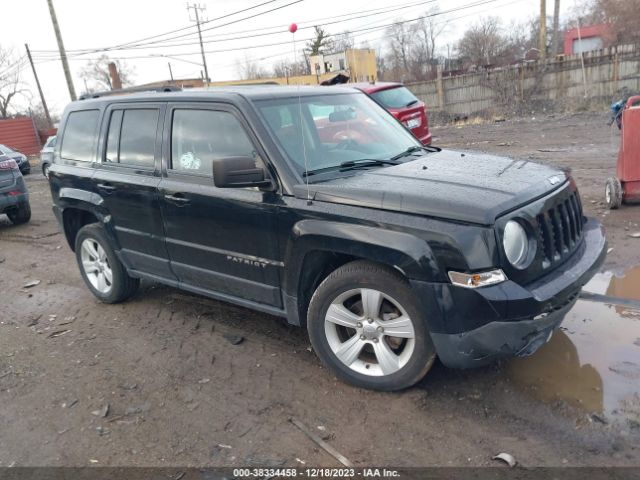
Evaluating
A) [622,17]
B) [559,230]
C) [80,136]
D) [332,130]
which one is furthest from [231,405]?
[622,17]

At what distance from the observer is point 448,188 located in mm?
3090

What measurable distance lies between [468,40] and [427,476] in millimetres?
56001

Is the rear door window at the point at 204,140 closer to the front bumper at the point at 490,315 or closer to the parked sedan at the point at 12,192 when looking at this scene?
the front bumper at the point at 490,315

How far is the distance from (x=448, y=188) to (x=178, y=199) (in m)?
2.12

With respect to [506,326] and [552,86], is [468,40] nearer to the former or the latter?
[552,86]

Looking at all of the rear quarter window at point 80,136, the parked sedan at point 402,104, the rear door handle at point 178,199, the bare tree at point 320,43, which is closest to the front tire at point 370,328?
the rear door handle at point 178,199

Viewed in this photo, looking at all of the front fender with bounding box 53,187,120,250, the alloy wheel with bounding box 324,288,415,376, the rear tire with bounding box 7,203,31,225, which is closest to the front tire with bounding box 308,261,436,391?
the alloy wheel with bounding box 324,288,415,376

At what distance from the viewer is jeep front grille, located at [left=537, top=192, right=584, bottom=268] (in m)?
3.07

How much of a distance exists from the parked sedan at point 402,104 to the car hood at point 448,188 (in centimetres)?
670

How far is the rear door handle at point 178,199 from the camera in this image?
4016 millimetres

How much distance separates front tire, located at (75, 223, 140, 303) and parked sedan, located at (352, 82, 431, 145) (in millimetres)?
6486

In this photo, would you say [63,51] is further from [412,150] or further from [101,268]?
[412,150]

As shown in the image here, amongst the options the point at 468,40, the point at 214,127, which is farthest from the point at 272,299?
the point at 468,40

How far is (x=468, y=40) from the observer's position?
52250mm
